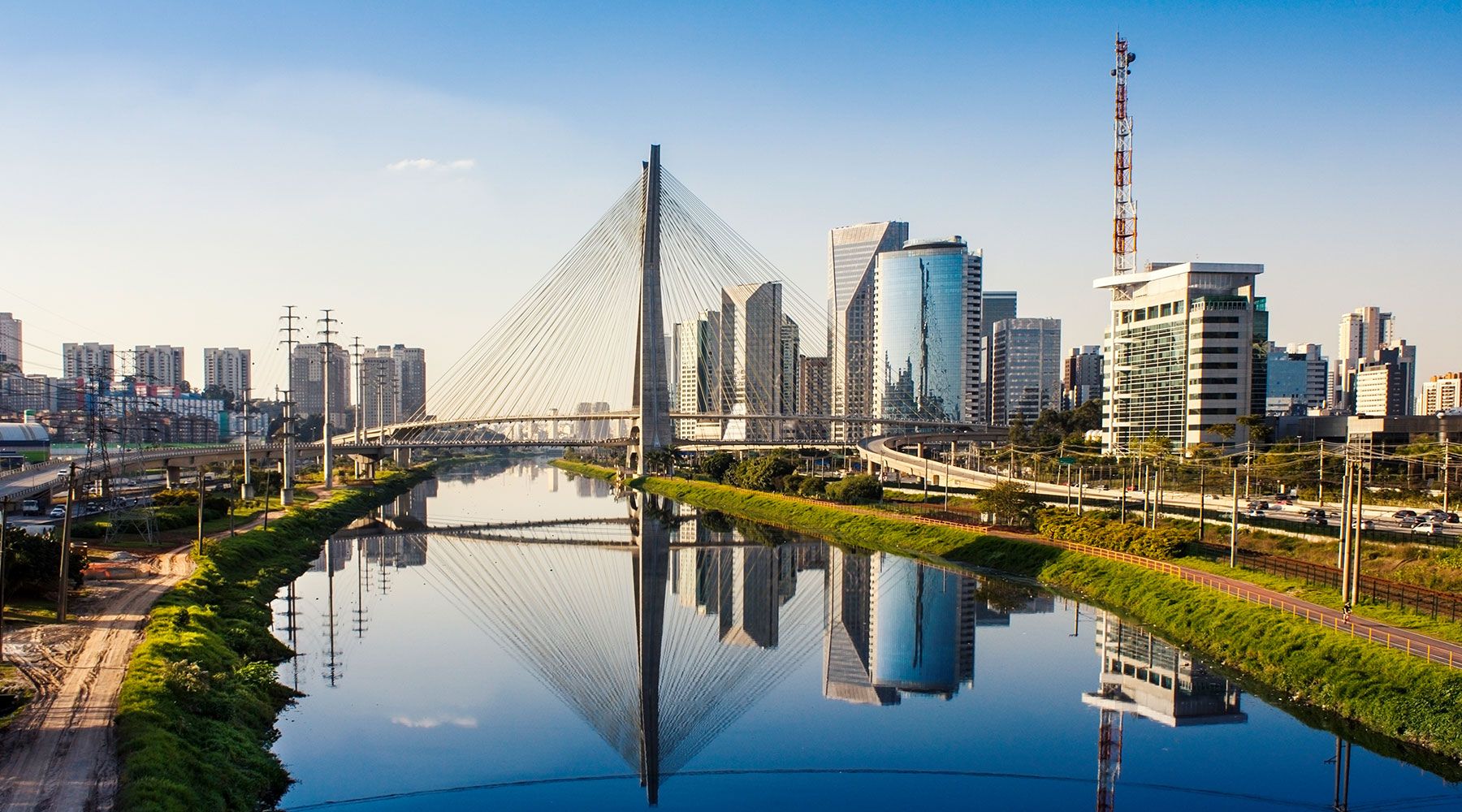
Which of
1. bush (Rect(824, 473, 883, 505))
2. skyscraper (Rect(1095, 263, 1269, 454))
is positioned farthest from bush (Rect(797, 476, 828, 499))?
skyscraper (Rect(1095, 263, 1269, 454))

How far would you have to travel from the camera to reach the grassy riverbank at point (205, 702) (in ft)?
32.8

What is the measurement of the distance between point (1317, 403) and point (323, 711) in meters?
106

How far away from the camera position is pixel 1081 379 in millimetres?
111938

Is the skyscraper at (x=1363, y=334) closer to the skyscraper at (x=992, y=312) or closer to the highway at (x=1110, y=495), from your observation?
the skyscraper at (x=992, y=312)

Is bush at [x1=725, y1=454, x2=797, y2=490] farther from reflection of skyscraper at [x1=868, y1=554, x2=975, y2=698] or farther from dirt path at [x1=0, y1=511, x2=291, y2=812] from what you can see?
dirt path at [x1=0, y1=511, x2=291, y2=812]

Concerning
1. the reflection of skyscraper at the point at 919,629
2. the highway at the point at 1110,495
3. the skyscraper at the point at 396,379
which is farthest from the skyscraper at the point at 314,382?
the reflection of skyscraper at the point at 919,629

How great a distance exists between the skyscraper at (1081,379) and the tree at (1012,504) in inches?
3028

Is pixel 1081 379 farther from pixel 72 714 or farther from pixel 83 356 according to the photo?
pixel 72 714

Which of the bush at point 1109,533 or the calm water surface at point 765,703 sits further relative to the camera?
the bush at point 1109,533

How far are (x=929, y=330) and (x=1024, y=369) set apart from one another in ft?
81.3

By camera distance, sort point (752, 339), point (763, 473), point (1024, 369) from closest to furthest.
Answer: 1. point (763, 473)
2. point (752, 339)
3. point (1024, 369)

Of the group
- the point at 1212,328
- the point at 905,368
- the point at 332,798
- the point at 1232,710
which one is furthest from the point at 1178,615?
the point at 905,368

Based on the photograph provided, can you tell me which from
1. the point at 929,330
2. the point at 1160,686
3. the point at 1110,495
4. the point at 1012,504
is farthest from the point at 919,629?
the point at 929,330

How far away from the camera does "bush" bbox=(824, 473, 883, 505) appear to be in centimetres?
3791
